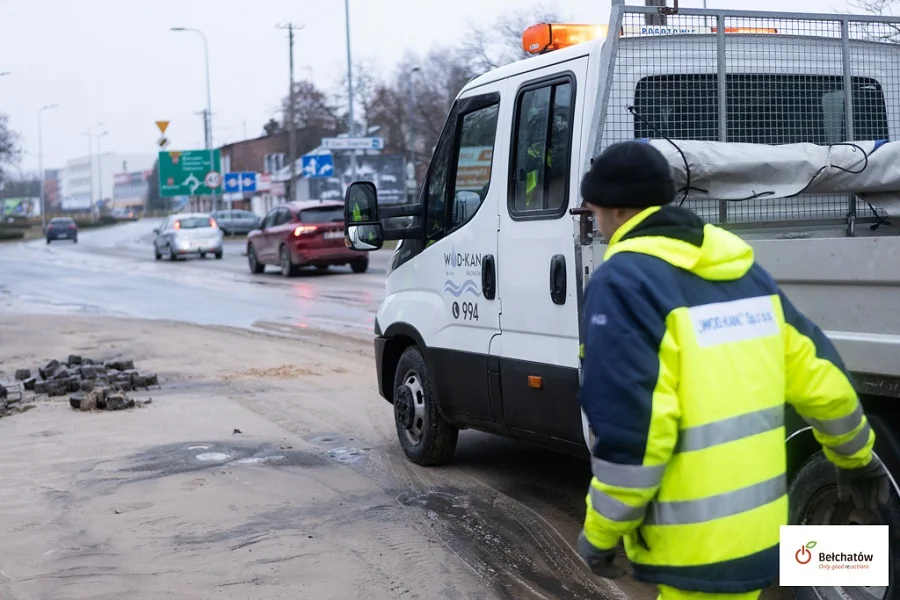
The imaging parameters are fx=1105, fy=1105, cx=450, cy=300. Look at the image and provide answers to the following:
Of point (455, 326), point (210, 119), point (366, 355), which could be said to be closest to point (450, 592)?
point (455, 326)

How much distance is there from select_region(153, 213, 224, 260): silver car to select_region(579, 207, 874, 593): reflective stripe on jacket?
3327 cm

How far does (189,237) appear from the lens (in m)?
34.9

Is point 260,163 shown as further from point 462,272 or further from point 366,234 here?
point 462,272

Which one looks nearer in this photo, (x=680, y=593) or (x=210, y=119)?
(x=680, y=593)

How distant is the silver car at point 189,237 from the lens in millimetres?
34719

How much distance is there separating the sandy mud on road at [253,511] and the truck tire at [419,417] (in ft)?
0.41

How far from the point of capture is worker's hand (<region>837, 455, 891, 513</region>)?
3062 millimetres

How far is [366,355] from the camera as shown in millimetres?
12203

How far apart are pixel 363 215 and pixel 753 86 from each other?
237 cm

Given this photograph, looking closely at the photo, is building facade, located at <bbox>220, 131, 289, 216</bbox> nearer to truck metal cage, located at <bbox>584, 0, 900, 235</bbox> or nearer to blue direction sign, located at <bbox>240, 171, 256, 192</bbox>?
blue direction sign, located at <bbox>240, 171, 256, 192</bbox>

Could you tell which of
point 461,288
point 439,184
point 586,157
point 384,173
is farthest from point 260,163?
point 586,157

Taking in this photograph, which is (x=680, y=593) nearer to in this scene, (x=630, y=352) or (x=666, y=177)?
(x=630, y=352)

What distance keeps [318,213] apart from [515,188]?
18.7 meters

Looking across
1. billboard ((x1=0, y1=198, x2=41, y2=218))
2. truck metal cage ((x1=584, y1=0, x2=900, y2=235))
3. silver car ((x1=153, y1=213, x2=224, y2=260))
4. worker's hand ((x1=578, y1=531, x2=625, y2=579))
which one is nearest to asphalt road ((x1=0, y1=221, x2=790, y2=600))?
truck metal cage ((x1=584, y1=0, x2=900, y2=235))
